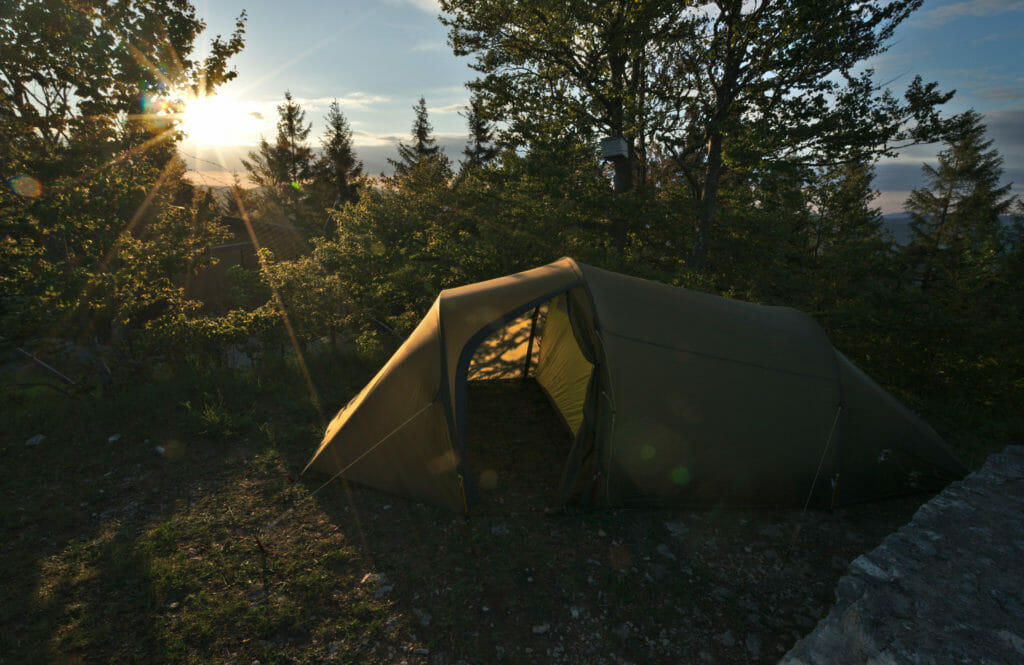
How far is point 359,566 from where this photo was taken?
356 cm

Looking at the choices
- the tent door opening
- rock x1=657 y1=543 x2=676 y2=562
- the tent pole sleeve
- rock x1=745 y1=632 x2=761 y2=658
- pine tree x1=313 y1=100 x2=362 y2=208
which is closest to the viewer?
Answer: rock x1=745 y1=632 x2=761 y2=658

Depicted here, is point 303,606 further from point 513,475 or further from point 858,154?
point 858,154

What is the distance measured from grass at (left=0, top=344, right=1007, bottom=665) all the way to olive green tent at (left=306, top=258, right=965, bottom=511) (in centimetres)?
30

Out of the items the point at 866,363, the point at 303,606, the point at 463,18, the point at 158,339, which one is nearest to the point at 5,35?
the point at 158,339

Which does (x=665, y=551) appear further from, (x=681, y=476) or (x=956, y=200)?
(x=956, y=200)

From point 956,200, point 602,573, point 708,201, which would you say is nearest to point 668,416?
point 602,573

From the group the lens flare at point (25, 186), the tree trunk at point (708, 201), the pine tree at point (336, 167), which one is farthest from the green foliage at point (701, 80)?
the pine tree at point (336, 167)

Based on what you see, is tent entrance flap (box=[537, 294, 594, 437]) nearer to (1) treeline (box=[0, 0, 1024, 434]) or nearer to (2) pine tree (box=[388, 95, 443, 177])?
(1) treeline (box=[0, 0, 1024, 434])

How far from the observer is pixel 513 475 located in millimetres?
4844

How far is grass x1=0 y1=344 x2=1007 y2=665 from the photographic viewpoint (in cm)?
293

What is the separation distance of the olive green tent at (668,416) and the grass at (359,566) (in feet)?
0.99

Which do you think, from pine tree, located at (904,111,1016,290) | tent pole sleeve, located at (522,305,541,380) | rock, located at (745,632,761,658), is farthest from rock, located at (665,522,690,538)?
pine tree, located at (904,111,1016,290)

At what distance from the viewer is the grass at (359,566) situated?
2.93m

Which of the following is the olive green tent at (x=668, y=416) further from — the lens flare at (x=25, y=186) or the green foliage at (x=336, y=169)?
the green foliage at (x=336, y=169)
